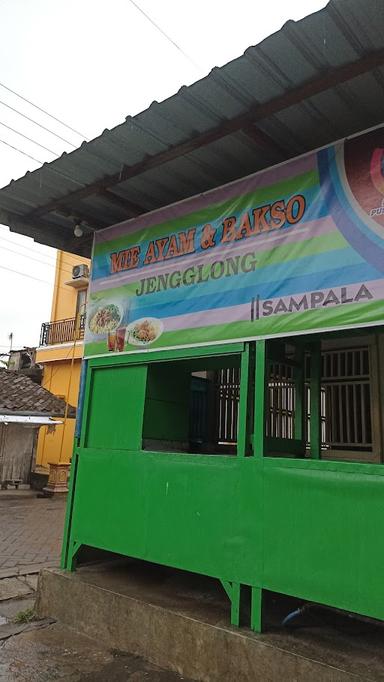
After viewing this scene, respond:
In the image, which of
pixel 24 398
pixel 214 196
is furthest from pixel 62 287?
pixel 214 196

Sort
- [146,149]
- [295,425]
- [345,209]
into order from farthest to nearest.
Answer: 1. [295,425]
2. [146,149]
3. [345,209]

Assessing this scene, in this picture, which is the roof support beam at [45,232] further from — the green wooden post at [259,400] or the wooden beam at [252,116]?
the green wooden post at [259,400]

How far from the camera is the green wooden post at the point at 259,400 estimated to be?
12.8ft

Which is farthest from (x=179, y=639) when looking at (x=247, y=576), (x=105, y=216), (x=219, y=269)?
(x=105, y=216)

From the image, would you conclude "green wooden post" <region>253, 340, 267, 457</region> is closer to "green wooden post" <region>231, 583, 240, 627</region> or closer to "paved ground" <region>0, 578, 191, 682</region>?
"green wooden post" <region>231, 583, 240, 627</region>

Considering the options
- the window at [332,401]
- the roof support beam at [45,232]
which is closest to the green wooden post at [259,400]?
the window at [332,401]

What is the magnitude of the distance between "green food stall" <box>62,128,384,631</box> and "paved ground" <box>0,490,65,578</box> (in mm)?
2745

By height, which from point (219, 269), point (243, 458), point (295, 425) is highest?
point (219, 269)

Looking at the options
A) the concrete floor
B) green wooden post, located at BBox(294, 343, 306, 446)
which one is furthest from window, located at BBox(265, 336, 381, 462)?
the concrete floor

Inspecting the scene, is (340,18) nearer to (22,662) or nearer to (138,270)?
(138,270)

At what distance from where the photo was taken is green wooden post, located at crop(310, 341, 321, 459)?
15.6ft

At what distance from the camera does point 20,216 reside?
568cm

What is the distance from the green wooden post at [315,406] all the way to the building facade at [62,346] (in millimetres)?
13971

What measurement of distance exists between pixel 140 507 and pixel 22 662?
59.4 inches
